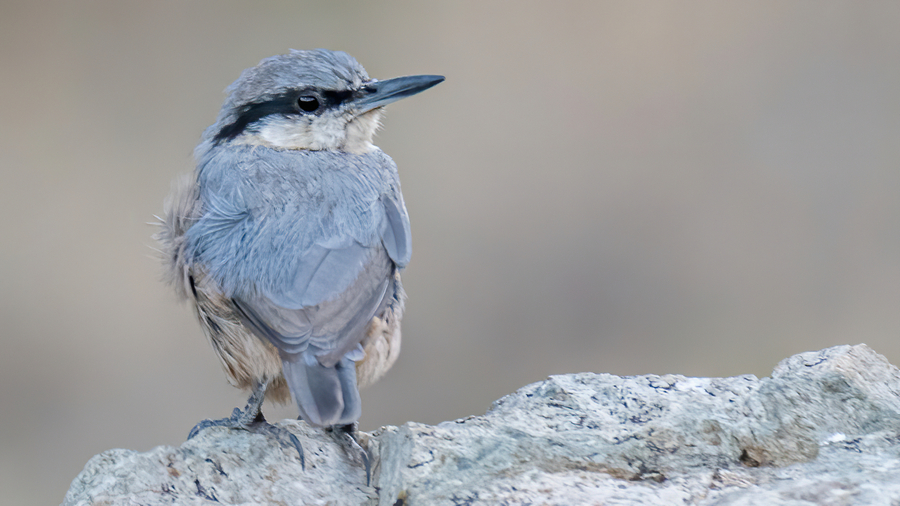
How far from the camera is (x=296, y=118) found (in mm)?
2240

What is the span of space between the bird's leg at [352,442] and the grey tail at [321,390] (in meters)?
0.22

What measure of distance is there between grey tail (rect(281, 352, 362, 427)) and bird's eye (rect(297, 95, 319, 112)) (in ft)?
2.63

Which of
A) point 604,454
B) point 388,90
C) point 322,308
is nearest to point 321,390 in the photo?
point 322,308

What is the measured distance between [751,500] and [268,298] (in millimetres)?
1177

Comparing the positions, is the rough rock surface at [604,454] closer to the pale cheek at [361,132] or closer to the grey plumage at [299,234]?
the grey plumage at [299,234]

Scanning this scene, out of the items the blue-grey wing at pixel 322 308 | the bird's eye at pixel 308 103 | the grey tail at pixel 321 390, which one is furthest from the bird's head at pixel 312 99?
the grey tail at pixel 321 390

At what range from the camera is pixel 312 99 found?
88.1 inches

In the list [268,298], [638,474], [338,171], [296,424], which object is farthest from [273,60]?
[638,474]

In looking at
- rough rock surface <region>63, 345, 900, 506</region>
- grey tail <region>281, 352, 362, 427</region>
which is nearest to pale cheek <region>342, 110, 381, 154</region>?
grey tail <region>281, 352, 362, 427</region>

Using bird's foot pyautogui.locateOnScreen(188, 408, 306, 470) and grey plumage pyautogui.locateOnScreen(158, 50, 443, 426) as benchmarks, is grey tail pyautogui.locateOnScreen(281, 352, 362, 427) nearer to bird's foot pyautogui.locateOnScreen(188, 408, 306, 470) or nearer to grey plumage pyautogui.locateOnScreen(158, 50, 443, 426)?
grey plumage pyautogui.locateOnScreen(158, 50, 443, 426)

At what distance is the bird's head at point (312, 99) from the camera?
2.23m

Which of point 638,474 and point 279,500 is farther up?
point 638,474

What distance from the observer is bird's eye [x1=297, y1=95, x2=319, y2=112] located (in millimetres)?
2234

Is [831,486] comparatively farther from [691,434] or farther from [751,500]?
[691,434]
